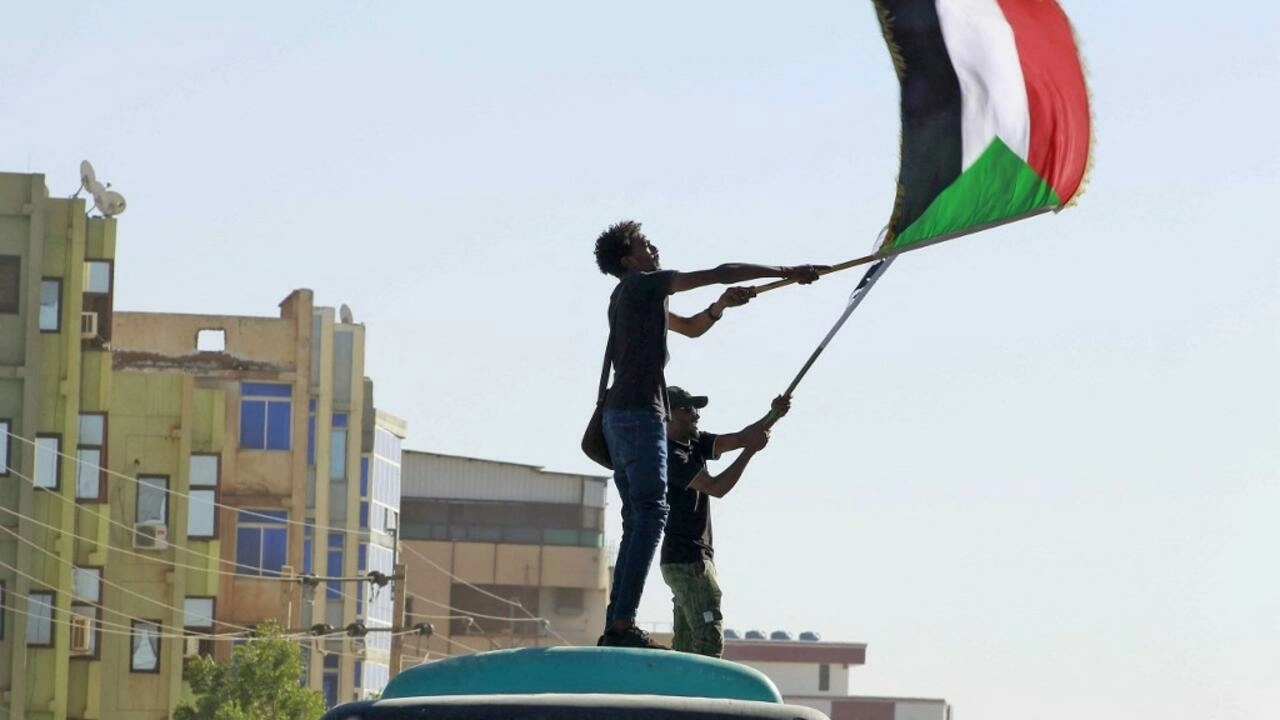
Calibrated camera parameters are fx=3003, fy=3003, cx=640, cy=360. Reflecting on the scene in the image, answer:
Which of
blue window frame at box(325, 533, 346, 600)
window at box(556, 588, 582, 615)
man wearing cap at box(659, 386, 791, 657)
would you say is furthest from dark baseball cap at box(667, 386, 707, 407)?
Result: window at box(556, 588, 582, 615)

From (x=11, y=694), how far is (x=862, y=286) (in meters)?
58.6

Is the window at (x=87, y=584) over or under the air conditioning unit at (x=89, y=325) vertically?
under

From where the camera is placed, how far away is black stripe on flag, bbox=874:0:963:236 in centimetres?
1370

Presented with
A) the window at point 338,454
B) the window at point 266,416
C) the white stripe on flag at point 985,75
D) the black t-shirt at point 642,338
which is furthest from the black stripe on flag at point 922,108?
the window at point 338,454

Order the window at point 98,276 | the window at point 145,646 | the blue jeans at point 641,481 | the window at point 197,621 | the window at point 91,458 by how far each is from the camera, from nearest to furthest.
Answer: the blue jeans at point 641,481 → the window at point 91,458 → the window at point 98,276 → the window at point 145,646 → the window at point 197,621

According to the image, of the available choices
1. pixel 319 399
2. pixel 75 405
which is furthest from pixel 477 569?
pixel 75 405

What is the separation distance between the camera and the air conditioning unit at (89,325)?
72.7m

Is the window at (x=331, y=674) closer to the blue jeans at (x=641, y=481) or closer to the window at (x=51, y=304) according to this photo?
the window at (x=51, y=304)

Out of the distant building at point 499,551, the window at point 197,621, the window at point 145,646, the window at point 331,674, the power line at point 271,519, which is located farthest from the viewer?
the distant building at point 499,551

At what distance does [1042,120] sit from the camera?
14.5m

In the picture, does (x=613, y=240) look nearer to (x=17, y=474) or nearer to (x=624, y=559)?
(x=624, y=559)

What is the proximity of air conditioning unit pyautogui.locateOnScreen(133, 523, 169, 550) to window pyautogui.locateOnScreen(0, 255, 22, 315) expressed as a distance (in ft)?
29.0

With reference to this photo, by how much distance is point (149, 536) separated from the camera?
254 feet

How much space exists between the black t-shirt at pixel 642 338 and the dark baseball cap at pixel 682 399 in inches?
52.9
